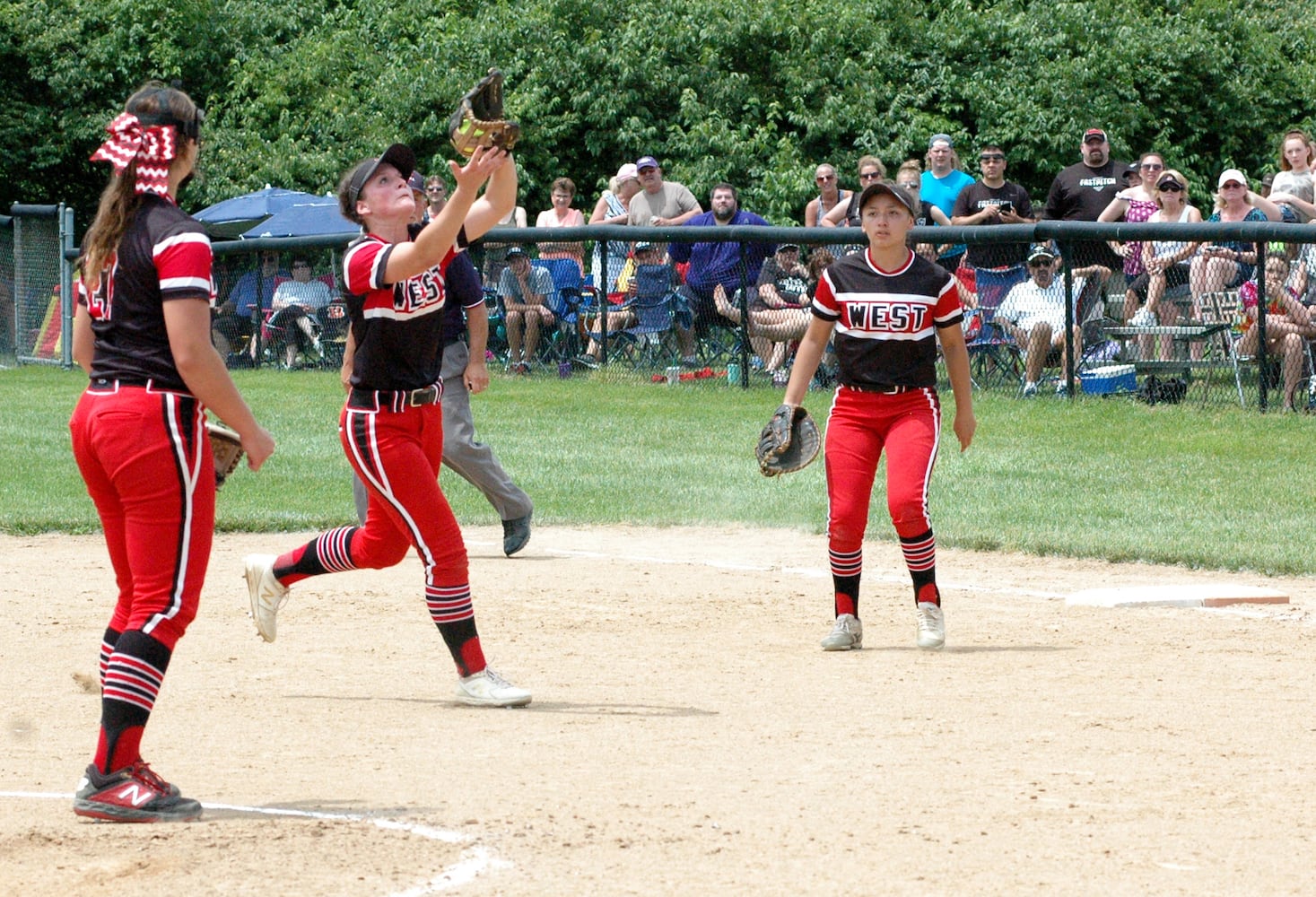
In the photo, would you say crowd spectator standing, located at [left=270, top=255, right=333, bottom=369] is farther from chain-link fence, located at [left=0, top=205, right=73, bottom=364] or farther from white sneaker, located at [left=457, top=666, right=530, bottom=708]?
white sneaker, located at [left=457, top=666, right=530, bottom=708]

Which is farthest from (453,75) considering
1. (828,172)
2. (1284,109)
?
(1284,109)

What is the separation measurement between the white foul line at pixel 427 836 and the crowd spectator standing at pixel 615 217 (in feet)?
40.2

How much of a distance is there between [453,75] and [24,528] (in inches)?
575

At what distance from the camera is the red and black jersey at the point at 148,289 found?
4582 millimetres

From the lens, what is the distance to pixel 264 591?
21.8 ft

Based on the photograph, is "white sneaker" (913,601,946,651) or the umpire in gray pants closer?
"white sneaker" (913,601,946,651)

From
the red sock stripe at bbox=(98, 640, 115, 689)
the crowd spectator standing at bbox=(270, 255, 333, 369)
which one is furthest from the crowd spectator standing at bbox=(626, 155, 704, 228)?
the red sock stripe at bbox=(98, 640, 115, 689)

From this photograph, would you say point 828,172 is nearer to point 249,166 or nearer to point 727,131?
point 727,131

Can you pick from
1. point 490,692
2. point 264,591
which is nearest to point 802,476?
point 264,591

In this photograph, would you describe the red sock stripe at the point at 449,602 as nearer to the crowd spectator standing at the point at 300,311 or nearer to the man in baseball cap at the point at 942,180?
the man in baseball cap at the point at 942,180

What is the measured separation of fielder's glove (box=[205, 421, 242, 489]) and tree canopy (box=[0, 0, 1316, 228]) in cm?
1686

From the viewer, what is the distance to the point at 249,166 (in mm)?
26047

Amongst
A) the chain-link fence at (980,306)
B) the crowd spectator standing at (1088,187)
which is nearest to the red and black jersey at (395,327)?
the chain-link fence at (980,306)

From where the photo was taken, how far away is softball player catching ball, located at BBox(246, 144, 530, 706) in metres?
5.96
